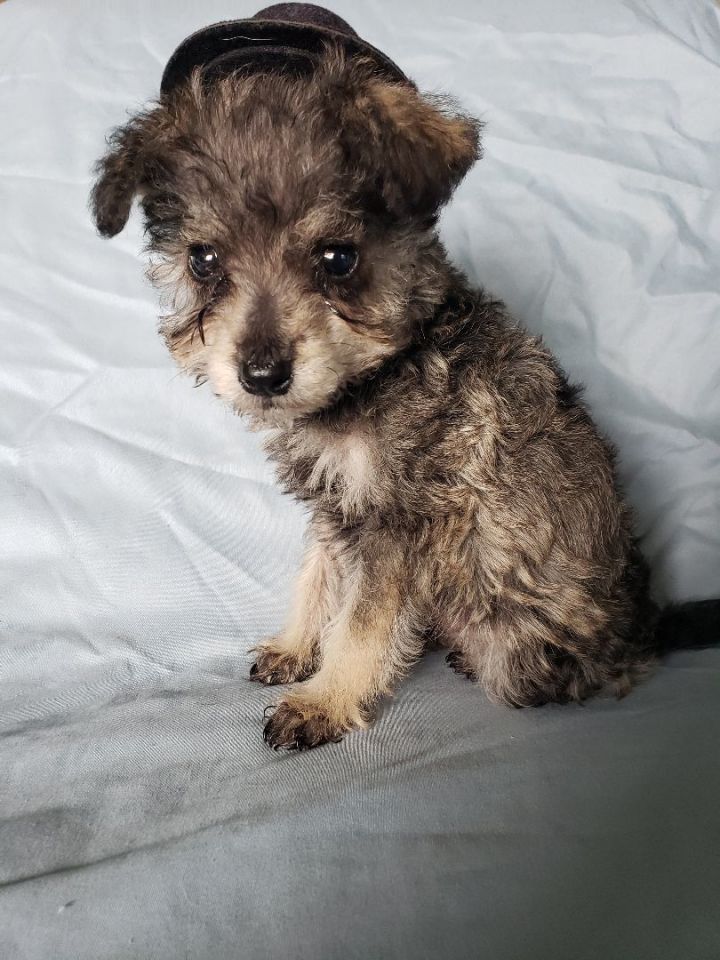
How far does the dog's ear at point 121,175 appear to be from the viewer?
2041mm

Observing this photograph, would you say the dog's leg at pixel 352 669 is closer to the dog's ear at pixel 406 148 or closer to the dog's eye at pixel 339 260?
the dog's eye at pixel 339 260

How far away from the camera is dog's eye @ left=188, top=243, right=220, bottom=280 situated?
6.43 ft

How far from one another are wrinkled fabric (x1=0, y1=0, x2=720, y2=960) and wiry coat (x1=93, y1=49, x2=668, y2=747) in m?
0.23

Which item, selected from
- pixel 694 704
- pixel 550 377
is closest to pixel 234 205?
pixel 550 377

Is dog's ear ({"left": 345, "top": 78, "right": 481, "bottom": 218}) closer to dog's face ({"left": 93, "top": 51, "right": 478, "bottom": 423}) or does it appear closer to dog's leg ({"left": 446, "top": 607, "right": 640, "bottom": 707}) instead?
dog's face ({"left": 93, "top": 51, "right": 478, "bottom": 423})

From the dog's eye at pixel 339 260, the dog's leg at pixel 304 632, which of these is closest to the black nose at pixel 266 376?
the dog's eye at pixel 339 260

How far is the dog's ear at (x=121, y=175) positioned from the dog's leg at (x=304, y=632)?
1.12 m

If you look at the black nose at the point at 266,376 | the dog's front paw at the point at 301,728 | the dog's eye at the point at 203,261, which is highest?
the dog's eye at the point at 203,261

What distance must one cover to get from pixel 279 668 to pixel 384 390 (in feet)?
3.40

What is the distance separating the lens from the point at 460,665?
2.56m

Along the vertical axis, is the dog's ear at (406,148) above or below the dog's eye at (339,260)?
above

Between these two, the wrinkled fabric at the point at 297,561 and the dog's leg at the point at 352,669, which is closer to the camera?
the wrinkled fabric at the point at 297,561

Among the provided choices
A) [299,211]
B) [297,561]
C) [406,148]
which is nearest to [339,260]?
[299,211]

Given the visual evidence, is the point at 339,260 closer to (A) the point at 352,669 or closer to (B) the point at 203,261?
(B) the point at 203,261
